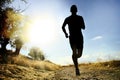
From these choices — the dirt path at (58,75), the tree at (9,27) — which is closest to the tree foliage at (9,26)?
the tree at (9,27)

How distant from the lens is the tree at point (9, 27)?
2541 centimetres

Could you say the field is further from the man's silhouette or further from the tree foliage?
the tree foliage

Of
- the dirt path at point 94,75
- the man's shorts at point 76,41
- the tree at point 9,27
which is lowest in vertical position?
the dirt path at point 94,75

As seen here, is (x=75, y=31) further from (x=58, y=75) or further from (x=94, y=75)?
(x=58, y=75)

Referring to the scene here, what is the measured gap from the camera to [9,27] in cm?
2783

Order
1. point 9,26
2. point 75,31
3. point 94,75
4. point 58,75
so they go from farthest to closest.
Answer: point 9,26 < point 58,75 < point 94,75 < point 75,31

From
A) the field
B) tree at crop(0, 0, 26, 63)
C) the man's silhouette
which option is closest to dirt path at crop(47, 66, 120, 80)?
the field

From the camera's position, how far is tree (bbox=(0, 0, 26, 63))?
25.4m

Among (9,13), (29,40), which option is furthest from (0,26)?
(29,40)

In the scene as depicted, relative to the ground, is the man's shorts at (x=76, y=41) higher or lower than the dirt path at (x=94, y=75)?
higher

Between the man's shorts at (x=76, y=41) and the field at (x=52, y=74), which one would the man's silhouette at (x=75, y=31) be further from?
the field at (x=52, y=74)

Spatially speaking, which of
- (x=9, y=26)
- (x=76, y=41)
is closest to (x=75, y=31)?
(x=76, y=41)

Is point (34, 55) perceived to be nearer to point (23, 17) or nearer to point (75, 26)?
point (23, 17)

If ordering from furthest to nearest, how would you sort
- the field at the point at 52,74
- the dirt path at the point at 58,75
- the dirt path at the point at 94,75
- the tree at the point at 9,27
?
the tree at the point at 9,27 → the field at the point at 52,74 → the dirt path at the point at 58,75 → the dirt path at the point at 94,75
